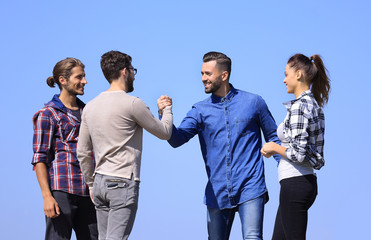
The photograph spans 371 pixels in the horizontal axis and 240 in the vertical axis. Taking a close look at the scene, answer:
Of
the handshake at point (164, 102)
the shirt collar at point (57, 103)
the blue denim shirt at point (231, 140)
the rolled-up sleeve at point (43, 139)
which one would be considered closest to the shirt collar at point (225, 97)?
the blue denim shirt at point (231, 140)

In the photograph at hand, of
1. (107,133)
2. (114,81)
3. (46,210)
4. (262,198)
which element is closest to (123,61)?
(114,81)

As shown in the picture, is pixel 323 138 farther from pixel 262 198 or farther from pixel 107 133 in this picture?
pixel 107 133

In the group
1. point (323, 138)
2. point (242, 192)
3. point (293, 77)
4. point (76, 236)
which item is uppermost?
point (293, 77)

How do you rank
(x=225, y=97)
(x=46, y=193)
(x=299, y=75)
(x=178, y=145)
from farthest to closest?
(x=225, y=97) → (x=178, y=145) → (x=46, y=193) → (x=299, y=75)

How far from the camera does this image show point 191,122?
18.4ft

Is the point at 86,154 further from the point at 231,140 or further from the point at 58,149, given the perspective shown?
the point at 231,140

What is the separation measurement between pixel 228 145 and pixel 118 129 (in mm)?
1384

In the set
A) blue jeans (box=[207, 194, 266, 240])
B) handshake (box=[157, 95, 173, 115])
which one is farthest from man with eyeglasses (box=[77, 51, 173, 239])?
blue jeans (box=[207, 194, 266, 240])

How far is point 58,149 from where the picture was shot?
5.14 meters

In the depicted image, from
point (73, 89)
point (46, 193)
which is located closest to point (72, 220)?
point (46, 193)

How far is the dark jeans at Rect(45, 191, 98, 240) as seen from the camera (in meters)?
5.10

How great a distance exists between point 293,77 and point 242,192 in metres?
1.28

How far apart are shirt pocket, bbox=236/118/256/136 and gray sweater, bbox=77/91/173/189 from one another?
43.6 inches

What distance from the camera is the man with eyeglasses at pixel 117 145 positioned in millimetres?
4422
